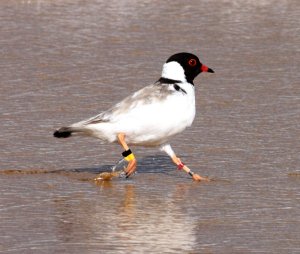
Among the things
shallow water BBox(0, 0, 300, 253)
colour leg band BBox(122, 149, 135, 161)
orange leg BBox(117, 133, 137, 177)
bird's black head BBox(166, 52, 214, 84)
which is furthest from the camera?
bird's black head BBox(166, 52, 214, 84)

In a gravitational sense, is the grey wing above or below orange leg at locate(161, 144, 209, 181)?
above

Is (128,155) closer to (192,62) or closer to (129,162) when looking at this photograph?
(129,162)

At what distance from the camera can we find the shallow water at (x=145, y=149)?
294 inches

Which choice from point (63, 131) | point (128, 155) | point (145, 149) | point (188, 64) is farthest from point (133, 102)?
point (145, 149)

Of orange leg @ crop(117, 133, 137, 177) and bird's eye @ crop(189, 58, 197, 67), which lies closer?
orange leg @ crop(117, 133, 137, 177)

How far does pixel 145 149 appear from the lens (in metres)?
10.8

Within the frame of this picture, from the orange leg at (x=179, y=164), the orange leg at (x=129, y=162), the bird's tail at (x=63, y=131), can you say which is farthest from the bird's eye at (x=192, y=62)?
the bird's tail at (x=63, y=131)

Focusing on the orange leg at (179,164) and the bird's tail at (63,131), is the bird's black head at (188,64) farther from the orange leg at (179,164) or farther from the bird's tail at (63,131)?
the bird's tail at (63,131)

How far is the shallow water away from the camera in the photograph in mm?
7477

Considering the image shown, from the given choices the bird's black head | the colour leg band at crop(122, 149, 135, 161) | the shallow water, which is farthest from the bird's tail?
the bird's black head

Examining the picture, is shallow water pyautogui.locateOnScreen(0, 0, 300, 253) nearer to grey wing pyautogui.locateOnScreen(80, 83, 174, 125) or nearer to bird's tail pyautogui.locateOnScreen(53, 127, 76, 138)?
bird's tail pyautogui.locateOnScreen(53, 127, 76, 138)

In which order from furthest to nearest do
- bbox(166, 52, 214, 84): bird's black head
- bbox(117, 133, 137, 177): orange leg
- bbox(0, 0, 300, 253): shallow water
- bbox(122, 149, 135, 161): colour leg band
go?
bbox(166, 52, 214, 84): bird's black head < bbox(122, 149, 135, 161): colour leg band < bbox(117, 133, 137, 177): orange leg < bbox(0, 0, 300, 253): shallow water

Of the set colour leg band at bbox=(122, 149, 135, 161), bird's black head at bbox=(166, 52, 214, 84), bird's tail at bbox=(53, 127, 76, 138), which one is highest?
bird's black head at bbox=(166, 52, 214, 84)

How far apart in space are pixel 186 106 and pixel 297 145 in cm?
146
